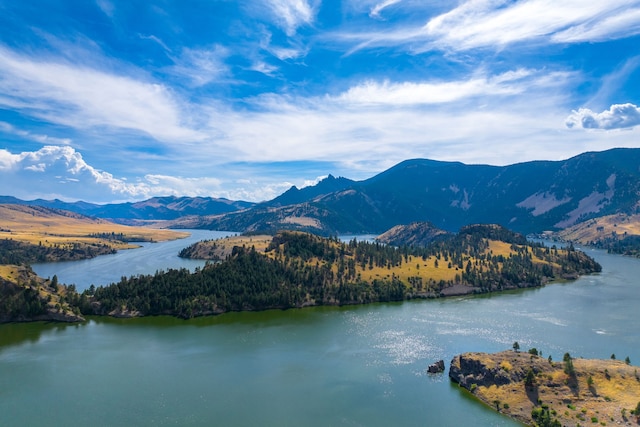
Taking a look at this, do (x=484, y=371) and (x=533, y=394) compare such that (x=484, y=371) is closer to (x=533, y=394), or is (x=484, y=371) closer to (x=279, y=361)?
(x=533, y=394)

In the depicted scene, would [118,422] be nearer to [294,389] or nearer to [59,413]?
[59,413]

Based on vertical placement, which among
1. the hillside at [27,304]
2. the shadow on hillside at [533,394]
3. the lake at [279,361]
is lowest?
the lake at [279,361]

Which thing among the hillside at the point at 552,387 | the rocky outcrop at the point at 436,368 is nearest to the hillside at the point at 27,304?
the rocky outcrop at the point at 436,368

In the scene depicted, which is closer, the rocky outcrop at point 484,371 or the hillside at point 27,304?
the rocky outcrop at point 484,371

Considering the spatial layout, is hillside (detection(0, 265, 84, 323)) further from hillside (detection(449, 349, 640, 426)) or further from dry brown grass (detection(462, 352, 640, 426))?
dry brown grass (detection(462, 352, 640, 426))

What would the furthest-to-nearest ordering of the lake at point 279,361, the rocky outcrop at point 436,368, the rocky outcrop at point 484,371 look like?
1. the rocky outcrop at point 436,368
2. the rocky outcrop at point 484,371
3. the lake at point 279,361

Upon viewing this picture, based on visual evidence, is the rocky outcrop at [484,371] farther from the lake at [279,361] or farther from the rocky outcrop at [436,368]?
the lake at [279,361]

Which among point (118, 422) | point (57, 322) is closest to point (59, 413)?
point (118, 422)
